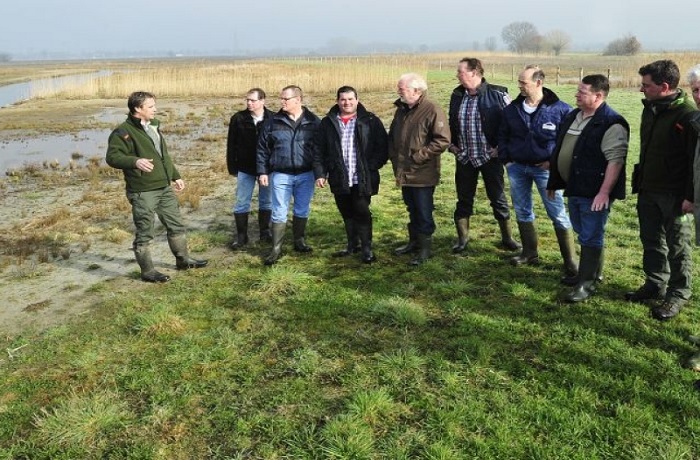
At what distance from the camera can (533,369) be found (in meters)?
3.83

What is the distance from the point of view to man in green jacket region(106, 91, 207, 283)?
5453 millimetres

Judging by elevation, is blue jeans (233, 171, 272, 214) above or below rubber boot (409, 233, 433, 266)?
above

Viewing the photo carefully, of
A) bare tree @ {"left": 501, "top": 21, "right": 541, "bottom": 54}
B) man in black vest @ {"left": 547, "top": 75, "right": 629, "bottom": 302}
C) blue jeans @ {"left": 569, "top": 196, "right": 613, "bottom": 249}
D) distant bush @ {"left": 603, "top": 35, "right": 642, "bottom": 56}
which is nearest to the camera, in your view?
man in black vest @ {"left": 547, "top": 75, "right": 629, "bottom": 302}

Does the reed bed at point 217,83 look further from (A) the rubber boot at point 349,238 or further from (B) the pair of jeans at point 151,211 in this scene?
(B) the pair of jeans at point 151,211

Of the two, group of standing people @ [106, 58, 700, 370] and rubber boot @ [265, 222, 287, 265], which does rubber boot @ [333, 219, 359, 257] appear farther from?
rubber boot @ [265, 222, 287, 265]

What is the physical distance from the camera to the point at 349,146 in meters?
5.88

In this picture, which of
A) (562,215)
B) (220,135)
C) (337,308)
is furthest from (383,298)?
(220,135)

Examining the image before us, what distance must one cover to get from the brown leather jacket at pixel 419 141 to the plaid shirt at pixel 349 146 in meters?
0.44

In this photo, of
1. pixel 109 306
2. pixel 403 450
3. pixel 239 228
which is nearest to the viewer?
pixel 403 450

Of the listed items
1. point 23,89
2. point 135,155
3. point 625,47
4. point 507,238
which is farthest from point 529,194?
point 625,47

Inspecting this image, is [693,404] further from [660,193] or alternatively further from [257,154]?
[257,154]

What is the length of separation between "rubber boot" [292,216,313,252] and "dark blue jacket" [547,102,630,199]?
317 cm

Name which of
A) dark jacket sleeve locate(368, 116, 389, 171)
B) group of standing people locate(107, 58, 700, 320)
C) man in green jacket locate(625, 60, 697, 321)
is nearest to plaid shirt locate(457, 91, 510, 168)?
group of standing people locate(107, 58, 700, 320)

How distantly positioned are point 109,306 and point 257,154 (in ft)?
7.65
